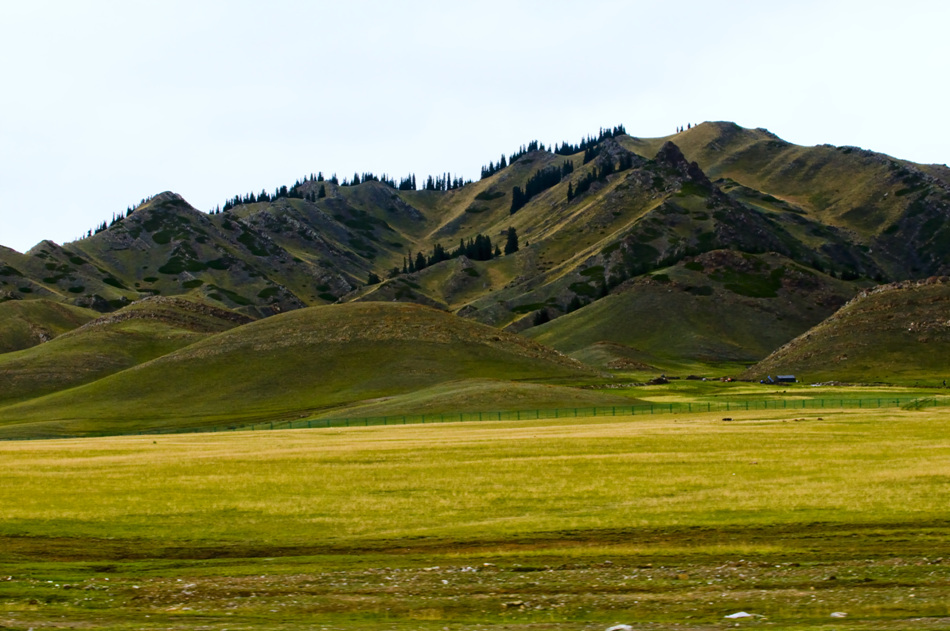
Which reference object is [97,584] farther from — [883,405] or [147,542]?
[883,405]

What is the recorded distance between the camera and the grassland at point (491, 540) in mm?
22188

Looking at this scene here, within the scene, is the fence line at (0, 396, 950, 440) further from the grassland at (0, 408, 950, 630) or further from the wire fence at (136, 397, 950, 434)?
the grassland at (0, 408, 950, 630)

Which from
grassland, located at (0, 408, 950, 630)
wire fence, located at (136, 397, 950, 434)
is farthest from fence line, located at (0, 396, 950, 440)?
grassland, located at (0, 408, 950, 630)

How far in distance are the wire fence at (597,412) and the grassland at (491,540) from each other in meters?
59.9

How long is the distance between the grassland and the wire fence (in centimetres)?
5993

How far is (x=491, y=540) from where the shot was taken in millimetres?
32969

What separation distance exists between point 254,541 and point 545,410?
335ft

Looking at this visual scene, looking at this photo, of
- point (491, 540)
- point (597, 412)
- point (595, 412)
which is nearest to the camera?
point (491, 540)

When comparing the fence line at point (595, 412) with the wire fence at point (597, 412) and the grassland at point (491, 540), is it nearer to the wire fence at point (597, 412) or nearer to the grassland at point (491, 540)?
the wire fence at point (597, 412)

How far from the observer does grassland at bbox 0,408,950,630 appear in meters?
22.2

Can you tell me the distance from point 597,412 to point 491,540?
323 ft

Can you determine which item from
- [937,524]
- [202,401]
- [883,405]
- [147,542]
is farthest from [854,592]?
[202,401]

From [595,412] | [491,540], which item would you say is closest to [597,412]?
[595,412]

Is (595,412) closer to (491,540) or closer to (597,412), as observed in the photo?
(597,412)
